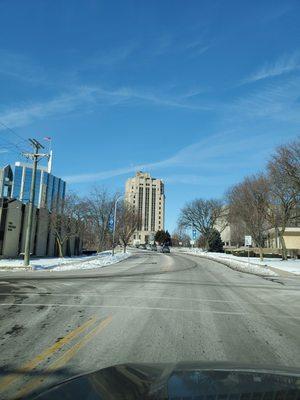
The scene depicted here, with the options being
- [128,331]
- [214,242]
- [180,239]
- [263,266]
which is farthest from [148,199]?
[128,331]

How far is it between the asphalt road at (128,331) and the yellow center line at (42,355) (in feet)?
0.04

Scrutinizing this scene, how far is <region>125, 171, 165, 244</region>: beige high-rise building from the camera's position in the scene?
511 feet

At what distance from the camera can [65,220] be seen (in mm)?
51469

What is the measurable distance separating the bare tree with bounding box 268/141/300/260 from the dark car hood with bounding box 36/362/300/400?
38764 millimetres

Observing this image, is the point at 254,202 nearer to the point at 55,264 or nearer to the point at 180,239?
the point at 55,264

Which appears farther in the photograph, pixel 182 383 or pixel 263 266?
pixel 263 266

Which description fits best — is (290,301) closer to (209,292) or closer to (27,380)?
(209,292)

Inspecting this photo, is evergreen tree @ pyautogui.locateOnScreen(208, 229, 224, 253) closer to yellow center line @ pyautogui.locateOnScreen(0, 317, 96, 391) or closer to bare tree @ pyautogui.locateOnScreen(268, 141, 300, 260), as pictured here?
bare tree @ pyautogui.locateOnScreen(268, 141, 300, 260)

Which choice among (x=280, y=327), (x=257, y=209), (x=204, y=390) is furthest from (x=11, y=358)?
(x=257, y=209)

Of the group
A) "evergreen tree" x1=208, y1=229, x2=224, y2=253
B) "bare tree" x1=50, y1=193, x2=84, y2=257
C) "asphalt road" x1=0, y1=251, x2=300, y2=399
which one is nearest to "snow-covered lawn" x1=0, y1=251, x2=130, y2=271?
"bare tree" x1=50, y1=193, x2=84, y2=257

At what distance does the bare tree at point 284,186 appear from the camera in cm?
4200

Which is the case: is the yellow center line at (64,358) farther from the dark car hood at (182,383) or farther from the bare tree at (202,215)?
the bare tree at (202,215)

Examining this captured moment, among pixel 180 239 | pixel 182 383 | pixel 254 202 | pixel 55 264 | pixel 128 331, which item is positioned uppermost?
pixel 180 239

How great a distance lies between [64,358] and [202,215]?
313ft
